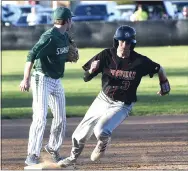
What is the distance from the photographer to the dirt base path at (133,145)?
31.3ft

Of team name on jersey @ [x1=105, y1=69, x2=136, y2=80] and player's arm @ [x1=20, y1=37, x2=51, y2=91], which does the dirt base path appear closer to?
team name on jersey @ [x1=105, y1=69, x2=136, y2=80]

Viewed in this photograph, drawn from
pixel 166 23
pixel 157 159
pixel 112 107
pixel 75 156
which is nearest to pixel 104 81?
pixel 112 107

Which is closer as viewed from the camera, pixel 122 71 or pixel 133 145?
pixel 122 71

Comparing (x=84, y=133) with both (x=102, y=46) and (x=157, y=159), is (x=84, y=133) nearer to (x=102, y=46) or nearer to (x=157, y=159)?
(x=157, y=159)

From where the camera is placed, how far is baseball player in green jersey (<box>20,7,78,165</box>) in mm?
9297

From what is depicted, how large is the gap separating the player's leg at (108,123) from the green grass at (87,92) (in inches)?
242

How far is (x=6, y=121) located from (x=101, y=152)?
5.88 meters

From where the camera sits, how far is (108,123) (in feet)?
28.5

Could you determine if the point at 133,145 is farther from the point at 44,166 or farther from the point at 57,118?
the point at 44,166

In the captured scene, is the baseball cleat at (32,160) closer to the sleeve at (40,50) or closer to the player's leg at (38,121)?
the player's leg at (38,121)

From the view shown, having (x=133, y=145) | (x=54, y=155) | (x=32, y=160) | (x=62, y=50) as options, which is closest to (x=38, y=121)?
(x=32, y=160)

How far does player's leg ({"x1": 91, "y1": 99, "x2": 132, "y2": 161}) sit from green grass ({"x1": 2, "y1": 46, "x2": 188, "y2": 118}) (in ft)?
20.2

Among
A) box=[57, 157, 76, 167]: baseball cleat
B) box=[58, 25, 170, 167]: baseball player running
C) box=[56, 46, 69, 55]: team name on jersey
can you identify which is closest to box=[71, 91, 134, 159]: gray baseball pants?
box=[58, 25, 170, 167]: baseball player running

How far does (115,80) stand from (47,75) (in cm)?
101
